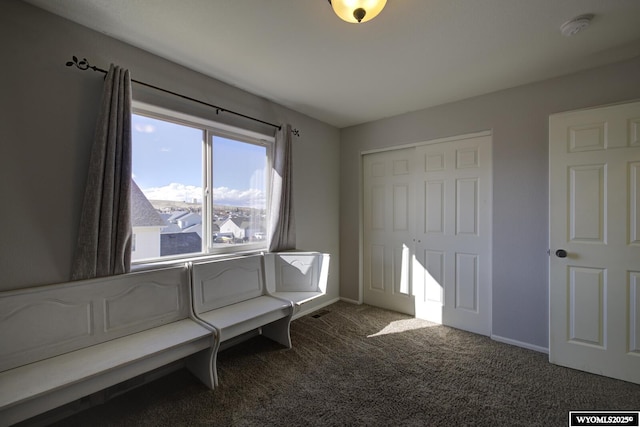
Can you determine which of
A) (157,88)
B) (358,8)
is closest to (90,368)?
Result: (157,88)

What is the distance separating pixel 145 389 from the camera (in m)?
1.96

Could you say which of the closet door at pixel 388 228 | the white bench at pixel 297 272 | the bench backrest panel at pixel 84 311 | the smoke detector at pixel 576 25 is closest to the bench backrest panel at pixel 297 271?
the white bench at pixel 297 272

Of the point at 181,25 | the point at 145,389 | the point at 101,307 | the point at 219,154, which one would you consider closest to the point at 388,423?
the point at 145,389

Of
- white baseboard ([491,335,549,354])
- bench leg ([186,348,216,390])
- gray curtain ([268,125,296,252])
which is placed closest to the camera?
bench leg ([186,348,216,390])

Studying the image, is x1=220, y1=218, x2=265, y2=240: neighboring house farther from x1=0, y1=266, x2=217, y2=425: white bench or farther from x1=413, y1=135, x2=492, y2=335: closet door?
x1=413, y1=135, x2=492, y2=335: closet door

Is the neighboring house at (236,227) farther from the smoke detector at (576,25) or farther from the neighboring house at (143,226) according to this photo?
the smoke detector at (576,25)

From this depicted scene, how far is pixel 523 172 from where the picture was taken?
256cm

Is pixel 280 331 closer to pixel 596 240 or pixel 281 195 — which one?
pixel 281 195

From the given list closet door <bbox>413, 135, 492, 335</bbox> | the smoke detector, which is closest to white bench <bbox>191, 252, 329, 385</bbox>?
closet door <bbox>413, 135, 492, 335</bbox>

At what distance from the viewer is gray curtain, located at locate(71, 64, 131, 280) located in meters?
1.75

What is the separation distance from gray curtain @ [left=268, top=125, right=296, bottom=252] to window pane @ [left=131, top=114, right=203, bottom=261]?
747 millimetres

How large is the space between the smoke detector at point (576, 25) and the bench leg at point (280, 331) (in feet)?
9.73

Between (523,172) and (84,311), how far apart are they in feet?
12.0

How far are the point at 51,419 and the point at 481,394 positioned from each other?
9.14 ft
